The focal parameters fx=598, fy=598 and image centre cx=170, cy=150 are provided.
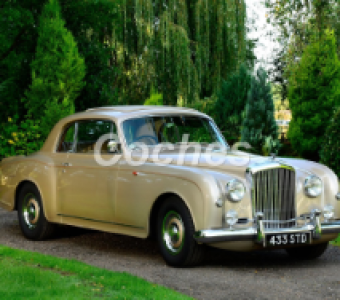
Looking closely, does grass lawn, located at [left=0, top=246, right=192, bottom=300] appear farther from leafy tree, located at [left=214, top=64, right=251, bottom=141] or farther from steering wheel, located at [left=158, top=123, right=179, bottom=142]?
leafy tree, located at [left=214, top=64, right=251, bottom=141]

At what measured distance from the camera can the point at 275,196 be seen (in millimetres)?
6594

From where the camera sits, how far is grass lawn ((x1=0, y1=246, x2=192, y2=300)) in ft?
16.8

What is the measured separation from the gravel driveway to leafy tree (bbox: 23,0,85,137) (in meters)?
8.93

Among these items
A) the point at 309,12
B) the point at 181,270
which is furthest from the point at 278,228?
the point at 309,12

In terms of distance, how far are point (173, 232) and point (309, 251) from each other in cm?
183

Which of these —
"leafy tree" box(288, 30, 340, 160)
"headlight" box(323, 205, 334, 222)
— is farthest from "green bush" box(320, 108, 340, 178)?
"headlight" box(323, 205, 334, 222)

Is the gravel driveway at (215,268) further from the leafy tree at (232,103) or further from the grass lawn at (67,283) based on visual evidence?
the leafy tree at (232,103)

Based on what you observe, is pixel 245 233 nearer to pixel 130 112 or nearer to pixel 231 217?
pixel 231 217

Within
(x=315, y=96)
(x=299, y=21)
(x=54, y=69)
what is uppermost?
(x=299, y=21)

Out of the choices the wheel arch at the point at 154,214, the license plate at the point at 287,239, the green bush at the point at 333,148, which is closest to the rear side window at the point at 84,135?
the wheel arch at the point at 154,214

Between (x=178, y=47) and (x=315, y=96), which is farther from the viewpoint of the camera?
(x=178, y=47)

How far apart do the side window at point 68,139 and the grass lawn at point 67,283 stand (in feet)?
7.10

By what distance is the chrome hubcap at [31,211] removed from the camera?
8.62 m

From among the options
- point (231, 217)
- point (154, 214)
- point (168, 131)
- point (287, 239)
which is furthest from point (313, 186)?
point (168, 131)
